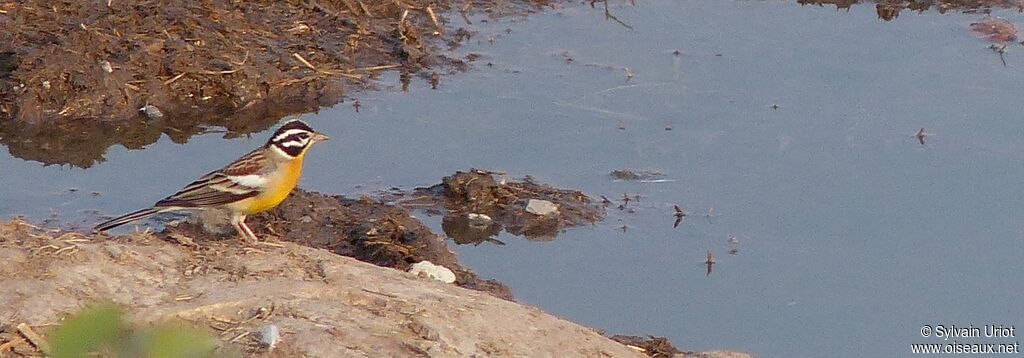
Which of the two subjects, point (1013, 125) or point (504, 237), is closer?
point (504, 237)

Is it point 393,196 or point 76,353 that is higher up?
point 76,353

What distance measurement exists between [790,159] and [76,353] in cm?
900

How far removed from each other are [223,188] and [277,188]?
289mm

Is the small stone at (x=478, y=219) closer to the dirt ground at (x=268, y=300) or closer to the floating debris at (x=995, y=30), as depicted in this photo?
the dirt ground at (x=268, y=300)

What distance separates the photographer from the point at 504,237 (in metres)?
9.63

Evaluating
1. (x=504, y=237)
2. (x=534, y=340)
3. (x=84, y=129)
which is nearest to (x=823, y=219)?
(x=504, y=237)

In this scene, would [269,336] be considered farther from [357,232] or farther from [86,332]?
[86,332]

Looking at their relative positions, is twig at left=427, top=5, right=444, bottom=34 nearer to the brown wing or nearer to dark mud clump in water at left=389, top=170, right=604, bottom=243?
dark mud clump in water at left=389, top=170, right=604, bottom=243

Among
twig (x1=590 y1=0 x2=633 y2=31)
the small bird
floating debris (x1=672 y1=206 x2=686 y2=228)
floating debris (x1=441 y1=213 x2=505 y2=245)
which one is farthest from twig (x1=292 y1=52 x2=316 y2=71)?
the small bird

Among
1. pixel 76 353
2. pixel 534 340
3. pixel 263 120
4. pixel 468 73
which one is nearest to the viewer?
pixel 76 353

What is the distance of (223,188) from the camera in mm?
8297

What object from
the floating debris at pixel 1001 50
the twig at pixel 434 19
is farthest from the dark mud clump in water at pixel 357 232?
the floating debris at pixel 1001 50

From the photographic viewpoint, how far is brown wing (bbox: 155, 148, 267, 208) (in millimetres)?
8281

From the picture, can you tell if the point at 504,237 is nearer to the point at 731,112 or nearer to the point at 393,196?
the point at 393,196
